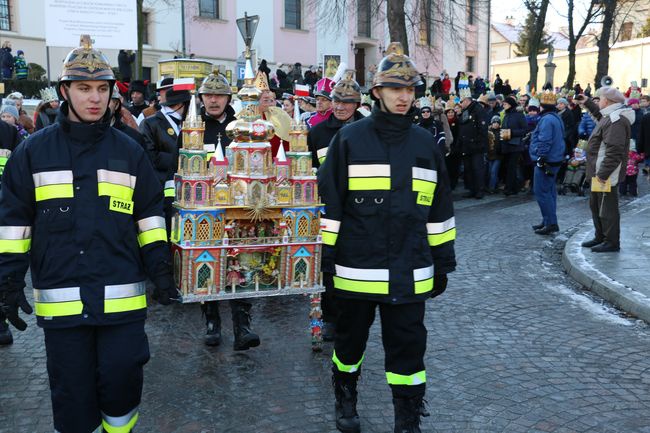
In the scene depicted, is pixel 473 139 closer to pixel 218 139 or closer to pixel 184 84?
pixel 184 84

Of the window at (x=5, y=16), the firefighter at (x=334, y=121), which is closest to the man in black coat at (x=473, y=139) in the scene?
the firefighter at (x=334, y=121)

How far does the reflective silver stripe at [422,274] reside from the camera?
171 inches

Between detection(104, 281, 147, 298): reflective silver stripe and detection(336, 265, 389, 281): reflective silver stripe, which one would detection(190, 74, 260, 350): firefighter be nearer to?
detection(336, 265, 389, 281): reflective silver stripe

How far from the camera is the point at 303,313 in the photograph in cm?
730

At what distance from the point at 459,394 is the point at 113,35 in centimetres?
1011

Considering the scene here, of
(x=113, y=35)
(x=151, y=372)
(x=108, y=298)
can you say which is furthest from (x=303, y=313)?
(x=113, y=35)

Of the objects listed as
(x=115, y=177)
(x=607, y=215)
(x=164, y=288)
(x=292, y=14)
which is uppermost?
(x=292, y=14)

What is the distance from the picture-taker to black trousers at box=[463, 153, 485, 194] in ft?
52.5

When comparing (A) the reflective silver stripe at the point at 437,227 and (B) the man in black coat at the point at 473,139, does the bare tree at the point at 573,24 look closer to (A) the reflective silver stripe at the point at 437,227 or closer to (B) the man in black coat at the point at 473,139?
(B) the man in black coat at the point at 473,139

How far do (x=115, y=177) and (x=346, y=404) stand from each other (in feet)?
6.77

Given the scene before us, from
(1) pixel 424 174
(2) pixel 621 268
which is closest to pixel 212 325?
(1) pixel 424 174

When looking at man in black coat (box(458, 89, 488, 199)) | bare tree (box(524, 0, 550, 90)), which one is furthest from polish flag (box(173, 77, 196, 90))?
bare tree (box(524, 0, 550, 90))

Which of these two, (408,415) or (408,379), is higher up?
(408,379)

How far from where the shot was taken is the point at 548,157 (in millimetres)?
11469
